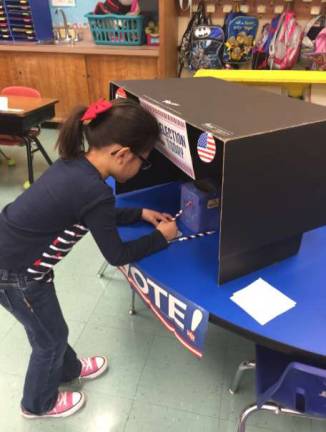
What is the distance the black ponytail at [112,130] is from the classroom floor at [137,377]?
922 millimetres

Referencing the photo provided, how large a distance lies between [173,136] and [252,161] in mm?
270

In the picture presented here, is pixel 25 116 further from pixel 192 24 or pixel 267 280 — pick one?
pixel 267 280

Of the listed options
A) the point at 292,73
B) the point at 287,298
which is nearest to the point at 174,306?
the point at 287,298

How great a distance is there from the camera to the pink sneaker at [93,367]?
141 centimetres

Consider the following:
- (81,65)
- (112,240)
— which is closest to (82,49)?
(81,65)

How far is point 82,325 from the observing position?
Answer: 1.66 meters

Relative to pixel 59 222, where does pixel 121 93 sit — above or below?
above

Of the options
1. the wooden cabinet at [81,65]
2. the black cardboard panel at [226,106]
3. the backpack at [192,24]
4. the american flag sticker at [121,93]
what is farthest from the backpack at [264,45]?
the american flag sticker at [121,93]

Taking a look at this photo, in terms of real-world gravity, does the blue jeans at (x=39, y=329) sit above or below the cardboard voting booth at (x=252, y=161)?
below

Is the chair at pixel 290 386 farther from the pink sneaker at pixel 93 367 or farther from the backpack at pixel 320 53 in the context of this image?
the backpack at pixel 320 53

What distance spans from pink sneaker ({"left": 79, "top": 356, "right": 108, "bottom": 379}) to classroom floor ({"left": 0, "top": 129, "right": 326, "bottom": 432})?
28mm

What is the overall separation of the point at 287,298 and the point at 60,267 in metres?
1.48

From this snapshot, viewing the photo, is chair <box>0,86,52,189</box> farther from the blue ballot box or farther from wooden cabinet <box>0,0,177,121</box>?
the blue ballot box

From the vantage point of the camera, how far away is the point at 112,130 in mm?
928
